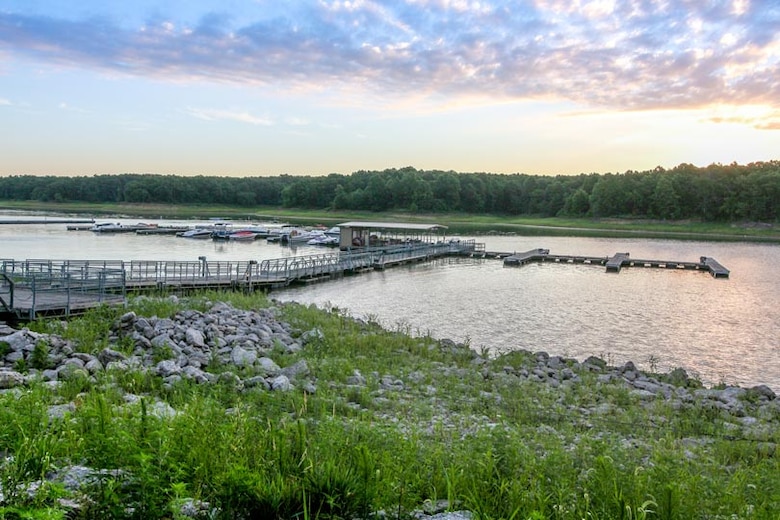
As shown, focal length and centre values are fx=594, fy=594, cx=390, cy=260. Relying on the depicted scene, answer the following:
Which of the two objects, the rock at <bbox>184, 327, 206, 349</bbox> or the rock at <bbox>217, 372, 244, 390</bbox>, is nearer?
the rock at <bbox>217, 372, 244, 390</bbox>

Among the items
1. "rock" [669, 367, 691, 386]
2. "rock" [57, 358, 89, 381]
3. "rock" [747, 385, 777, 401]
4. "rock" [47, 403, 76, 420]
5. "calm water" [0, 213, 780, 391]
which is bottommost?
"calm water" [0, 213, 780, 391]

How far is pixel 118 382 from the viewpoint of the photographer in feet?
38.8

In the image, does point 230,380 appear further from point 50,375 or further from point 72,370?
point 50,375

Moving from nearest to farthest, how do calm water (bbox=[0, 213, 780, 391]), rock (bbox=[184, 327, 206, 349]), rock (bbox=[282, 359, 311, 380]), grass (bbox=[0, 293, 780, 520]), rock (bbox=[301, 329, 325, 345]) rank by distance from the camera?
1. grass (bbox=[0, 293, 780, 520])
2. rock (bbox=[282, 359, 311, 380])
3. rock (bbox=[184, 327, 206, 349])
4. rock (bbox=[301, 329, 325, 345])
5. calm water (bbox=[0, 213, 780, 391])

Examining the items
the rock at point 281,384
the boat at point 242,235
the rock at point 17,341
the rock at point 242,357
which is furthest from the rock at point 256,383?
the boat at point 242,235

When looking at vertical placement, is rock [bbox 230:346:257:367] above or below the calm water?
above

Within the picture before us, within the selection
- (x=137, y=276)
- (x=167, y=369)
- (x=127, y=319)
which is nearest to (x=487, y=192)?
(x=137, y=276)

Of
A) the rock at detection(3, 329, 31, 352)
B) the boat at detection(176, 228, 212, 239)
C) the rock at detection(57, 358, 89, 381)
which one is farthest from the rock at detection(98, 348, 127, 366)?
the boat at detection(176, 228, 212, 239)

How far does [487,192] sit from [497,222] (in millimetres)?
19745

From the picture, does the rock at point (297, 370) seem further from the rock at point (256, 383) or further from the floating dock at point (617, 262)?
the floating dock at point (617, 262)

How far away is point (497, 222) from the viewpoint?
141375 millimetres

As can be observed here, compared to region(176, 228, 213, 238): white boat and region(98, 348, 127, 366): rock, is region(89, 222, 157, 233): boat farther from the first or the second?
region(98, 348, 127, 366): rock

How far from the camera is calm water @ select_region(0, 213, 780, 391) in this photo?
23500 millimetres

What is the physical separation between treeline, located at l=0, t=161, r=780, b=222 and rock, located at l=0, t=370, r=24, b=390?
131m
